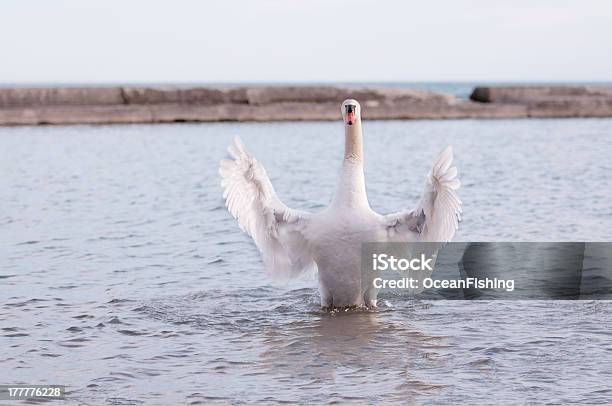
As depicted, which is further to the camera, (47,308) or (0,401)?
(47,308)

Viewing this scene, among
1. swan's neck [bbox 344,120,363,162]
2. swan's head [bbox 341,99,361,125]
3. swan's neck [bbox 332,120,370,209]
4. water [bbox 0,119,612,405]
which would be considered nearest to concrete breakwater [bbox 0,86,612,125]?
water [bbox 0,119,612,405]

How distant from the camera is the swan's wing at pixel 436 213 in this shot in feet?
25.8

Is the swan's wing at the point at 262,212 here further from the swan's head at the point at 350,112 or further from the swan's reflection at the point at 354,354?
the swan's head at the point at 350,112

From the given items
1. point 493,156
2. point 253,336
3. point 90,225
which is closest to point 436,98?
point 493,156

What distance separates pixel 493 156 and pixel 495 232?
1108 centimetres

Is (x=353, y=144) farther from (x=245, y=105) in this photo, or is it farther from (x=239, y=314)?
(x=245, y=105)

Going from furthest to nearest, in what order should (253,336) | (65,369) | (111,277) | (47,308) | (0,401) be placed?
(111,277) → (47,308) → (253,336) → (65,369) → (0,401)

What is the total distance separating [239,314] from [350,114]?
185 centimetres

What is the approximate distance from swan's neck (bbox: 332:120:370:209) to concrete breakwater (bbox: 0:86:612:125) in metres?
27.8

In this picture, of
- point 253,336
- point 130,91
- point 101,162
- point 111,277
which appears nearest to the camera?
point 253,336

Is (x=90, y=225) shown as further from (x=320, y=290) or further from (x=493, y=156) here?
(x=493, y=156)

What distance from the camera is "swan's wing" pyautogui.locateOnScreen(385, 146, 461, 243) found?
7.86 m

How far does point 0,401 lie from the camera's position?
20.7ft

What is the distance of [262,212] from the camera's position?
28.8 ft
